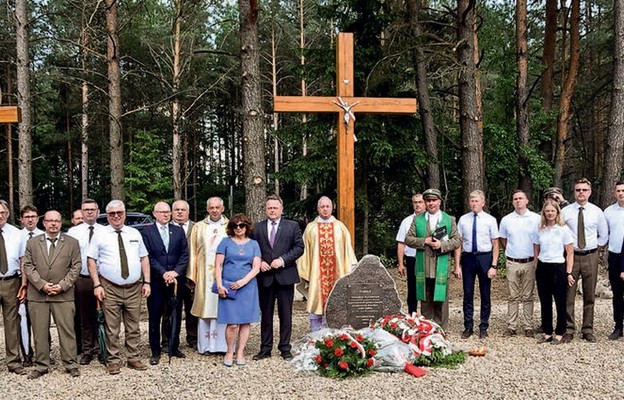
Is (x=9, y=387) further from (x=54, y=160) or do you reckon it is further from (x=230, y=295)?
(x=54, y=160)

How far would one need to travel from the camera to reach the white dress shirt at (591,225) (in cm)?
665

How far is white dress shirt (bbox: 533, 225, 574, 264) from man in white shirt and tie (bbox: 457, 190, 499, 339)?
555 millimetres

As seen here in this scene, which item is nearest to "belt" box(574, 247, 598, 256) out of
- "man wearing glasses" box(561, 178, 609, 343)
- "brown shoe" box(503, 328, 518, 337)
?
"man wearing glasses" box(561, 178, 609, 343)

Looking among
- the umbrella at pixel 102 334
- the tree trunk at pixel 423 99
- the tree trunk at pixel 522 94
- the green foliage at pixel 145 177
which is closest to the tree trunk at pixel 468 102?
the tree trunk at pixel 423 99

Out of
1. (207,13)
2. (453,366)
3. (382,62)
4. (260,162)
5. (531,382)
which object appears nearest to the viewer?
(531,382)

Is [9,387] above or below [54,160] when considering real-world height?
below

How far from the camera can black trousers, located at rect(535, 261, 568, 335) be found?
A: 6.54 metres

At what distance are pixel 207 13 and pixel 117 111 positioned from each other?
14158 mm

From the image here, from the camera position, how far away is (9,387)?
5.21 m

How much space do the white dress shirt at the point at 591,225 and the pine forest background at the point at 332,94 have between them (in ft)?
13.4

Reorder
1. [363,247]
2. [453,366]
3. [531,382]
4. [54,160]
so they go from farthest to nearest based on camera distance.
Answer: [54,160]
[363,247]
[453,366]
[531,382]

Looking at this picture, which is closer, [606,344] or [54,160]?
[606,344]

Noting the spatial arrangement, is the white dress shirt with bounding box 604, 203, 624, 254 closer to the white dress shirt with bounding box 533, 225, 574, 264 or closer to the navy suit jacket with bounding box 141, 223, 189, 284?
the white dress shirt with bounding box 533, 225, 574, 264

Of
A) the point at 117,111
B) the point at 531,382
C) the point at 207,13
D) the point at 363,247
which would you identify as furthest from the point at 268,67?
the point at 531,382
